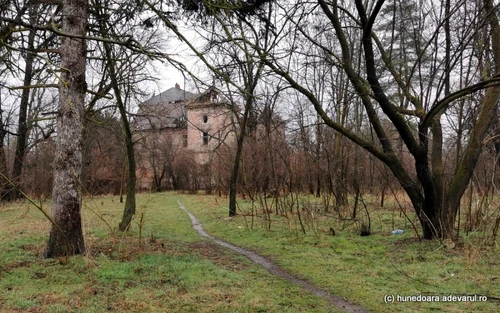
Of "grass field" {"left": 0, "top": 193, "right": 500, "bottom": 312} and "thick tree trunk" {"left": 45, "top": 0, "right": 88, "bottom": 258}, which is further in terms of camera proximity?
"thick tree trunk" {"left": 45, "top": 0, "right": 88, "bottom": 258}

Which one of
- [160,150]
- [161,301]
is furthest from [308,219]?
[160,150]

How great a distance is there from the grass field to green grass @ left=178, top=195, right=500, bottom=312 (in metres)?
0.02

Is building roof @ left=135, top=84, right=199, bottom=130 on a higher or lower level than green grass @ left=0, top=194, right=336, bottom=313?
higher

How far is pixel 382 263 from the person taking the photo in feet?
22.3

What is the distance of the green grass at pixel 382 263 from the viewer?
503 cm

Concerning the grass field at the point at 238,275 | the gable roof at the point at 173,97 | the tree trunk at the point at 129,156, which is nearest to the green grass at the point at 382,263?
the grass field at the point at 238,275

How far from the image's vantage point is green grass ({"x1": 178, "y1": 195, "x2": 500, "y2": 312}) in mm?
5027

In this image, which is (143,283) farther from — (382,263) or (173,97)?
(173,97)

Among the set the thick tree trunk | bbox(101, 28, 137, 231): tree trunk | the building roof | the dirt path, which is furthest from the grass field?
the building roof

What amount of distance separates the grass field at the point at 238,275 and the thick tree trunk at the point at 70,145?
0.33m

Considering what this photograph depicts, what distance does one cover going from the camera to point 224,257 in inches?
297

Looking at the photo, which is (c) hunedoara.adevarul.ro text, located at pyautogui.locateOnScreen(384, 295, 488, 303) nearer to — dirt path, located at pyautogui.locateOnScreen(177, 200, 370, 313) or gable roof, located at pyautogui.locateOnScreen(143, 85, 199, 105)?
dirt path, located at pyautogui.locateOnScreen(177, 200, 370, 313)

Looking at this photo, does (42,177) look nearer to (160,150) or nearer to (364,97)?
(364,97)

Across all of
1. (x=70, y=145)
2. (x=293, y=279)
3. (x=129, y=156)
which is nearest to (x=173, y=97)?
(x=129, y=156)
